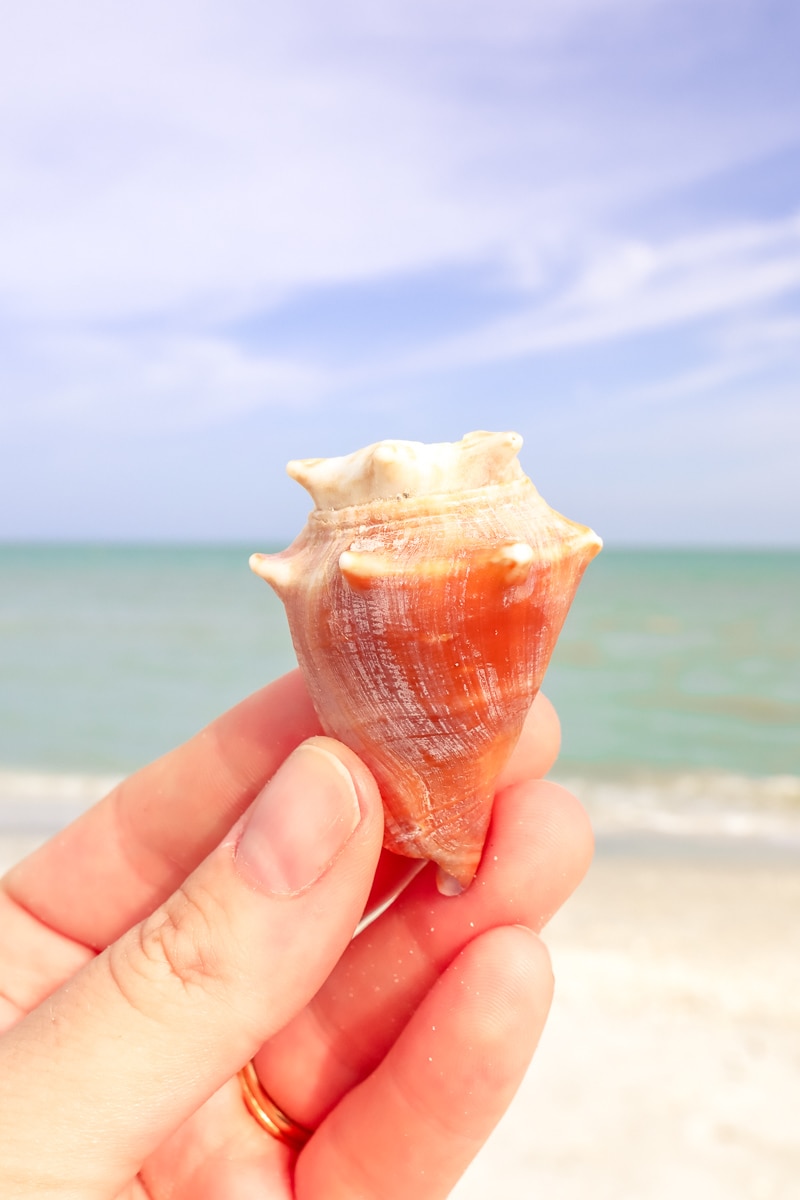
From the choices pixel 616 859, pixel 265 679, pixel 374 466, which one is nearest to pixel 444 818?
pixel 374 466

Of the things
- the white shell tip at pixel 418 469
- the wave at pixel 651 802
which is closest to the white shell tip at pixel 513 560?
the white shell tip at pixel 418 469

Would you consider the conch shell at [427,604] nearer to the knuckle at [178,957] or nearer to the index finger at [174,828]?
the knuckle at [178,957]

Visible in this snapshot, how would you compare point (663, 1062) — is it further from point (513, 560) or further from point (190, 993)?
point (513, 560)

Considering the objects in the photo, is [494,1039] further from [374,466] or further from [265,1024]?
[374,466]

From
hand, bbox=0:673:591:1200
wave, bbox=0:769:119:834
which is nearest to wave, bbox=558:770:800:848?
wave, bbox=0:769:119:834

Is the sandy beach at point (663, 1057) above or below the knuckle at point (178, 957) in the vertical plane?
below

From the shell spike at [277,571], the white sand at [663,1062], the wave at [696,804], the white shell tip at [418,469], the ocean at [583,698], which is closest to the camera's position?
the white shell tip at [418,469]

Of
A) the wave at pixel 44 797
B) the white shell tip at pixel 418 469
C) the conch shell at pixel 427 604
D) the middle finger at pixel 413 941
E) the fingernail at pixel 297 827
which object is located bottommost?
the wave at pixel 44 797

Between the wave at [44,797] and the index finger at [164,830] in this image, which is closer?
the index finger at [164,830]
